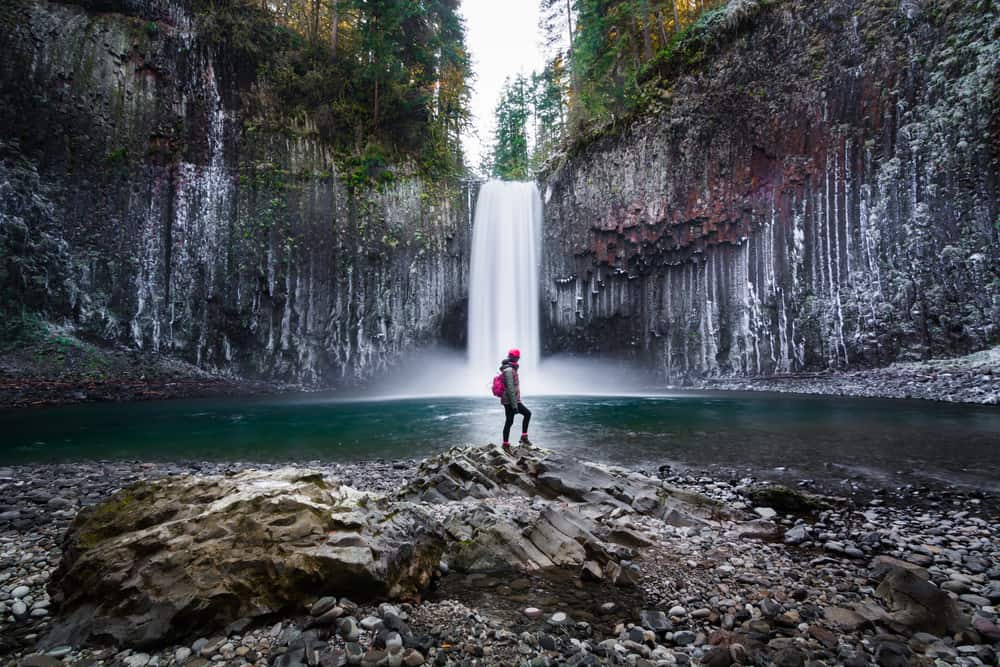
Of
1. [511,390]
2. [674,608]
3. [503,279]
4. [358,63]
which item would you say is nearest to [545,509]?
[674,608]

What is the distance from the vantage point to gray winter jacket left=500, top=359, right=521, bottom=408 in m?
8.01

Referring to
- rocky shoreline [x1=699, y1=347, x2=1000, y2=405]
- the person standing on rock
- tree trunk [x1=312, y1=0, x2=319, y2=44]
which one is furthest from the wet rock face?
the person standing on rock

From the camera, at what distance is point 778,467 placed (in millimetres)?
7555

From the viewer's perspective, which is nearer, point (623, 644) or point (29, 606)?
point (623, 644)

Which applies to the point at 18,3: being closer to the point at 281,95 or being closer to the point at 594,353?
the point at 281,95

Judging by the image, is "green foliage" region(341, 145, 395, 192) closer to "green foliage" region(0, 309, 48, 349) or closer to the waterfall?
the waterfall

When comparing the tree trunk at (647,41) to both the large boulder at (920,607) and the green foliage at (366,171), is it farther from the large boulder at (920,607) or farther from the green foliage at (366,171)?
the large boulder at (920,607)

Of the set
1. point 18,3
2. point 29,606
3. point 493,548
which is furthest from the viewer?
point 18,3

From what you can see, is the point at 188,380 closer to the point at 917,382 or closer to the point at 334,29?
the point at 334,29

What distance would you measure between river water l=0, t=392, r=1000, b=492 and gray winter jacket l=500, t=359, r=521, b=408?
2.08 m

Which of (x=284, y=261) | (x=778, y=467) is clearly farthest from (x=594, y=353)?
(x=778, y=467)

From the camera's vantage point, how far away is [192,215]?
24641mm

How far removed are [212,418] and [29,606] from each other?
13.0m

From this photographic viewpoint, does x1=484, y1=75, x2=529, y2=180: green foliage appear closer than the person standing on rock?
No
